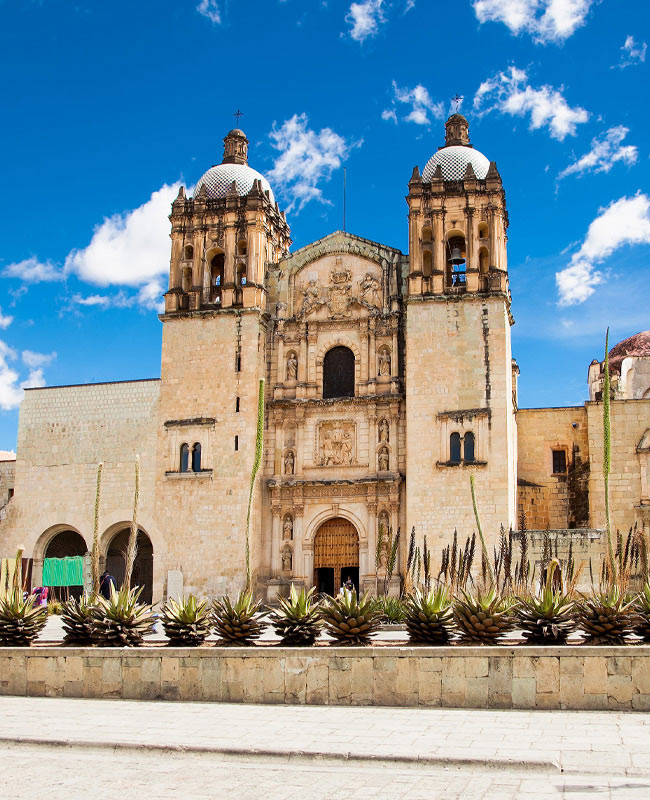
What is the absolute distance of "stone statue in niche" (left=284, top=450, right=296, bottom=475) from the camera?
29.1m

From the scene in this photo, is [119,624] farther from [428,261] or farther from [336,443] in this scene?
[428,261]

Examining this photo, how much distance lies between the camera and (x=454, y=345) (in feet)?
91.2

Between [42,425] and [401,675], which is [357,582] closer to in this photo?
[42,425]

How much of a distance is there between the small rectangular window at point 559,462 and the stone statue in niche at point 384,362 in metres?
5.81

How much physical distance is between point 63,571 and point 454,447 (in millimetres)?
12536

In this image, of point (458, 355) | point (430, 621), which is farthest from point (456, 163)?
point (430, 621)

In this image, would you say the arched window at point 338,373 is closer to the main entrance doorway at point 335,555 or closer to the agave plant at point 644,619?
the main entrance doorway at point 335,555

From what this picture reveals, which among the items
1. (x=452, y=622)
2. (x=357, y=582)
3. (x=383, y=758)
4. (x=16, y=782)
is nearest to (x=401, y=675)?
(x=452, y=622)

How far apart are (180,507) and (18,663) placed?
15522 mm

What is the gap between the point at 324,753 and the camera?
28.3ft

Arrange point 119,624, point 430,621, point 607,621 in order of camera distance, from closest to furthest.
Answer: point 607,621
point 430,621
point 119,624

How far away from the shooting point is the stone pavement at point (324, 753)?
761 cm

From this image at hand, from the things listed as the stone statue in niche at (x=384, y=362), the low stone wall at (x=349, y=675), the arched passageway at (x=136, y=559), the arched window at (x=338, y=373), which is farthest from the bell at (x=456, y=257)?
the low stone wall at (x=349, y=675)

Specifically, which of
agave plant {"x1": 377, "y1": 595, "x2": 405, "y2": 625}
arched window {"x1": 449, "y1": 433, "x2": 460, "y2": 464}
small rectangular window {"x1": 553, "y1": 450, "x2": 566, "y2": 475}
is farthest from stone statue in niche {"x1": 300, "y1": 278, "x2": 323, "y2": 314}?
agave plant {"x1": 377, "y1": 595, "x2": 405, "y2": 625}
